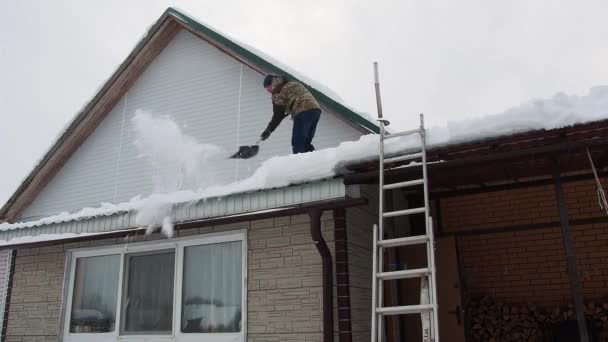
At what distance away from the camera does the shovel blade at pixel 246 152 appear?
26.6ft

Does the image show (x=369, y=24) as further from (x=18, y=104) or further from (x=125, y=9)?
(x=18, y=104)

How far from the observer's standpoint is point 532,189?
22.9 ft

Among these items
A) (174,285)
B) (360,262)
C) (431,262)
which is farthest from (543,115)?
(174,285)

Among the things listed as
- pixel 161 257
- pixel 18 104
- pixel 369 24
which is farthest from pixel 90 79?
pixel 161 257

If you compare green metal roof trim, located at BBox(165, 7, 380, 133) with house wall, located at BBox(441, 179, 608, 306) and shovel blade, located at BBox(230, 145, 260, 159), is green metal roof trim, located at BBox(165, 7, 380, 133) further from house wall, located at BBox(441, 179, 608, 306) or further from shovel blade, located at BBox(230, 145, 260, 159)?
house wall, located at BBox(441, 179, 608, 306)

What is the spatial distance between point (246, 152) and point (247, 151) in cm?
2

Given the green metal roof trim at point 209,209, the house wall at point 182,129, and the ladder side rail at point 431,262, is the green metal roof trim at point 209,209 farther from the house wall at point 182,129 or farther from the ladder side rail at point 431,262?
the house wall at point 182,129

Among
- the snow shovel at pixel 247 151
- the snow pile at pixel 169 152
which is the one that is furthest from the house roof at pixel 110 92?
the snow shovel at pixel 247 151

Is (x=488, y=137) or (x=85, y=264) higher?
(x=488, y=137)

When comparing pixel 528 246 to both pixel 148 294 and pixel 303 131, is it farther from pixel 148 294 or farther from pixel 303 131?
pixel 148 294

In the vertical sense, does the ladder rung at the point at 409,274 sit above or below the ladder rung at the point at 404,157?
below

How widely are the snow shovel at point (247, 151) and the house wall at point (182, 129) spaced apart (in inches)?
3.0

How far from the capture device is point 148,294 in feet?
20.0

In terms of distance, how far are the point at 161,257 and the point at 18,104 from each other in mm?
54517
